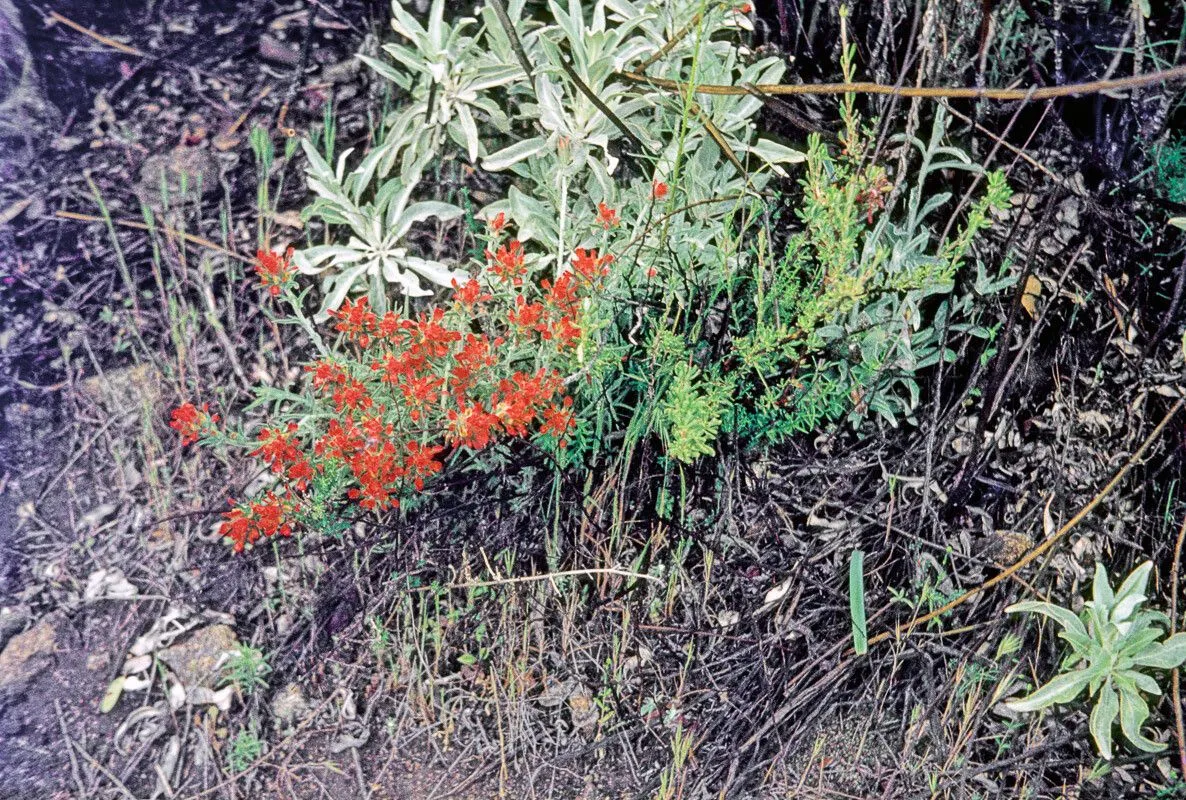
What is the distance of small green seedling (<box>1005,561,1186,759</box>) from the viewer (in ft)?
5.31

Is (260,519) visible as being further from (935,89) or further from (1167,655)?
(1167,655)

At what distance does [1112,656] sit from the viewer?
1633 mm

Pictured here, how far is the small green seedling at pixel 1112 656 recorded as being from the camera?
162cm

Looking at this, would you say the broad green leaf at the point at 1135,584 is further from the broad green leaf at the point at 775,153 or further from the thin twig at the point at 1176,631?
the broad green leaf at the point at 775,153

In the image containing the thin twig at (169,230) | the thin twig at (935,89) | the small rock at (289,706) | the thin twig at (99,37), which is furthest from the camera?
the thin twig at (99,37)

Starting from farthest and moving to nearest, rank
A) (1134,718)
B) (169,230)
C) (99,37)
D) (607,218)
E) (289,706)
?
(99,37) → (169,230) → (289,706) → (607,218) → (1134,718)

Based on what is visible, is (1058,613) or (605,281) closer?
(1058,613)

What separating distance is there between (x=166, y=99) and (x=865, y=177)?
187cm

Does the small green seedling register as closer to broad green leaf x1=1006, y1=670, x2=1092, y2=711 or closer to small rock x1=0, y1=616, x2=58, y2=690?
broad green leaf x1=1006, y1=670, x2=1092, y2=711

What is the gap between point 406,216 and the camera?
211 centimetres

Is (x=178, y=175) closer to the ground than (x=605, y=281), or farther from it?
closer to the ground

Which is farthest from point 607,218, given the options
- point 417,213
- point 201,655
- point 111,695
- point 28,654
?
point 28,654

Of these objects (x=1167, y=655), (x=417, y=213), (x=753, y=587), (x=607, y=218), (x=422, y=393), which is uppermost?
(x=607, y=218)

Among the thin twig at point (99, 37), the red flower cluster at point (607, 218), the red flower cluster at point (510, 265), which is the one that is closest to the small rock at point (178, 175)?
the thin twig at point (99, 37)
